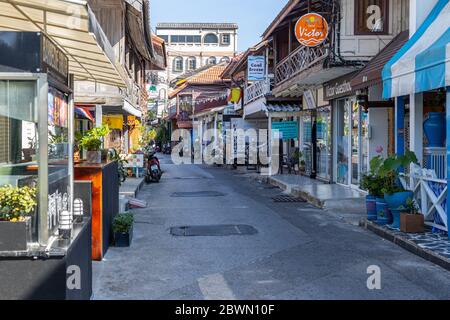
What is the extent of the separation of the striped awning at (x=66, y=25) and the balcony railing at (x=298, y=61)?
11.1 meters

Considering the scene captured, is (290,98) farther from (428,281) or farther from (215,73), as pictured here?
(215,73)

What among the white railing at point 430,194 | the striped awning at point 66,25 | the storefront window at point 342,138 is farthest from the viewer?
the storefront window at point 342,138

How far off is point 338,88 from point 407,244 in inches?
385

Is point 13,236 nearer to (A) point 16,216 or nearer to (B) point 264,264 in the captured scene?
(A) point 16,216

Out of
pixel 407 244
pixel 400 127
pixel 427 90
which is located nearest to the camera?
pixel 407 244

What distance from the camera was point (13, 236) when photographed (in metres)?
4.19

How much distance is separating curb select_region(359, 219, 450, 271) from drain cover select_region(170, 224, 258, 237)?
2150 mm

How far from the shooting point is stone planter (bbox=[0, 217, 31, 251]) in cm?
418

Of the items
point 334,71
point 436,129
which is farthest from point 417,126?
point 334,71

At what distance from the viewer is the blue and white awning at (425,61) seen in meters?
8.60

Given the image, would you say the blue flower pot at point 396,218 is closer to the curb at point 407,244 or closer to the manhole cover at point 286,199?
the curb at point 407,244

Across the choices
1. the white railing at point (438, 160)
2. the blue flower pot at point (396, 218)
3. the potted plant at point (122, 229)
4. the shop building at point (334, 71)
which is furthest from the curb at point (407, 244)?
the shop building at point (334, 71)

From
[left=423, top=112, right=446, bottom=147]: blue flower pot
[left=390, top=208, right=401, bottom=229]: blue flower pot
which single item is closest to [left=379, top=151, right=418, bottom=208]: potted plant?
[left=390, top=208, right=401, bottom=229]: blue flower pot
